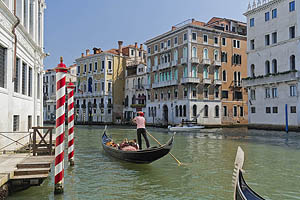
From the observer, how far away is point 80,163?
913cm

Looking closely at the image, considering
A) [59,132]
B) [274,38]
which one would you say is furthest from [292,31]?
[59,132]

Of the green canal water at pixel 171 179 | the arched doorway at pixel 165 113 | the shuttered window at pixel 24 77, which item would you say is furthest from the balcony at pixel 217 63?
the shuttered window at pixel 24 77

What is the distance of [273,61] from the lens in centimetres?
2381

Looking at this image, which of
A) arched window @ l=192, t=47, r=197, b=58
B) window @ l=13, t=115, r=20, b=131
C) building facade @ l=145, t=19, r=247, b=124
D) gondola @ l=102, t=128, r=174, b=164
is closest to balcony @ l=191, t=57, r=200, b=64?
building facade @ l=145, t=19, r=247, b=124

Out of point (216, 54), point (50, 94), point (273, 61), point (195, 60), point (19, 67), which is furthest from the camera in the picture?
point (50, 94)

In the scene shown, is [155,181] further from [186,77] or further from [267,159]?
[186,77]

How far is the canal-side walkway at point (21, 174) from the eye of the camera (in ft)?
16.2

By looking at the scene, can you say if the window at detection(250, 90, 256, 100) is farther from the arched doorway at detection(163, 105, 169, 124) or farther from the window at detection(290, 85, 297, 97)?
the arched doorway at detection(163, 105, 169, 124)

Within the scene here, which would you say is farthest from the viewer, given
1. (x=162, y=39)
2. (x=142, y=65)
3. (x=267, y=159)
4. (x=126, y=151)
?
(x=142, y=65)

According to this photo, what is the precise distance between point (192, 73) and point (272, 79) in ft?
26.1

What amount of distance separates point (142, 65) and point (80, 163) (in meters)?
28.4

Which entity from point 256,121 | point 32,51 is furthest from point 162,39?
point 32,51

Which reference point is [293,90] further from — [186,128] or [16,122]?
[16,122]

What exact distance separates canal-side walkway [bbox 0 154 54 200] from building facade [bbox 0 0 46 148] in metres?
2.61
